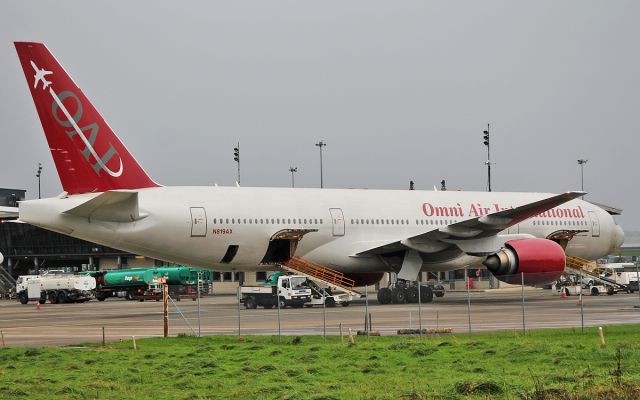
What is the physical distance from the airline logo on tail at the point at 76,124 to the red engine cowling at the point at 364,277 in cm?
1309

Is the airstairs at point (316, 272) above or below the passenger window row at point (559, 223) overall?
below

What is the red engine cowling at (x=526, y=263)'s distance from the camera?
41750mm

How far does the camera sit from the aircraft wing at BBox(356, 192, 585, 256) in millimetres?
41312

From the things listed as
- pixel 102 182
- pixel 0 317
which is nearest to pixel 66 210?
pixel 102 182

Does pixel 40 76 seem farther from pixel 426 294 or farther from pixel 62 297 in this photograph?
pixel 62 297

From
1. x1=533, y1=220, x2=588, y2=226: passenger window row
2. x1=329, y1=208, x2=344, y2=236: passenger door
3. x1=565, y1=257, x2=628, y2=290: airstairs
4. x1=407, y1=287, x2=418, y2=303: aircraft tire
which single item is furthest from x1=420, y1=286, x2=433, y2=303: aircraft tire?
x1=565, y1=257, x2=628, y2=290: airstairs

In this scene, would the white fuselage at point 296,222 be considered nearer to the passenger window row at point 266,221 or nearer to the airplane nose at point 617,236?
the passenger window row at point 266,221

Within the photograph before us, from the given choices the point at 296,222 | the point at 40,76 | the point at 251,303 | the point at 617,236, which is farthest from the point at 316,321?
the point at 617,236

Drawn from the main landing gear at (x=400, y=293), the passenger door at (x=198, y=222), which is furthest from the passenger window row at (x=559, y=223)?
the passenger door at (x=198, y=222)

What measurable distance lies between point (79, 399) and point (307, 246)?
27.6m

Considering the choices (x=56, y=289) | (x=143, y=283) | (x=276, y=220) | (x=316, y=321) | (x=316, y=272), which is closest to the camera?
(x=316, y=321)

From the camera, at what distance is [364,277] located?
152 ft

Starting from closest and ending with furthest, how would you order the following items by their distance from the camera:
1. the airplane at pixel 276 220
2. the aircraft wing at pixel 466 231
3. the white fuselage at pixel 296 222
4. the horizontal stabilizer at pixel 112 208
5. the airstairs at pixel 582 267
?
the horizontal stabilizer at pixel 112 208, the airplane at pixel 276 220, the white fuselage at pixel 296 222, the aircraft wing at pixel 466 231, the airstairs at pixel 582 267

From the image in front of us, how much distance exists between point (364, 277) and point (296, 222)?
18.7 feet
